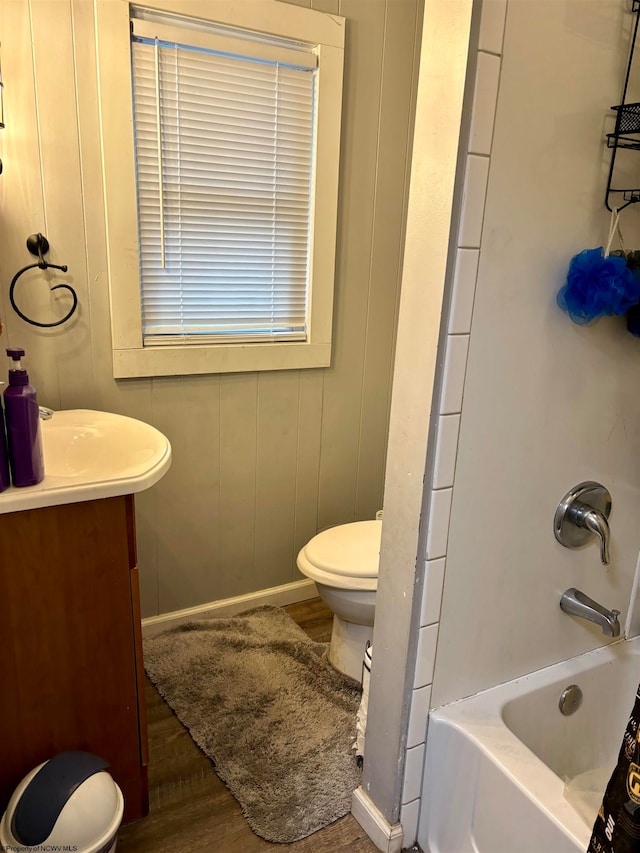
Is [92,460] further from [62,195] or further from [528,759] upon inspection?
[528,759]

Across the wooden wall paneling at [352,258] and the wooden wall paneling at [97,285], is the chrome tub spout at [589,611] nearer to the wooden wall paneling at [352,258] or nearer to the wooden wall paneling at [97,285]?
the wooden wall paneling at [352,258]

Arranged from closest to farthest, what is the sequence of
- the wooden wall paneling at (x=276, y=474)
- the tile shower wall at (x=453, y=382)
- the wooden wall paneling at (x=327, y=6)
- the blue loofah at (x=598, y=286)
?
1. the tile shower wall at (x=453, y=382)
2. the blue loofah at (x=598, y=286)
3. the wooden wall paneling at (x=327, y=6)
4. the wooden wall paneling at (x=276, y=474)

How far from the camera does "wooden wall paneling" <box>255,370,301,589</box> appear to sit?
7.89ft

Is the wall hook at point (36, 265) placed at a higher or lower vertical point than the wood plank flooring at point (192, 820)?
higher

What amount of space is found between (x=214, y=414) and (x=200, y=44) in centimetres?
117

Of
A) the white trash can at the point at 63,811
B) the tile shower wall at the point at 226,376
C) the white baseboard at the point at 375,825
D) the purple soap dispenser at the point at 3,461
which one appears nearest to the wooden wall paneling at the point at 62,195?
the tile shower wall at the point at 226,376

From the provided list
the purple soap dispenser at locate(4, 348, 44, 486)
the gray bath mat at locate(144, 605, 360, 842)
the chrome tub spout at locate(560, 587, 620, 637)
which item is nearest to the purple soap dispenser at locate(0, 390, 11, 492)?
the purple soap dispenser at locate(4, 348, 44, 486)

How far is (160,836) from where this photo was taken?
1.59m

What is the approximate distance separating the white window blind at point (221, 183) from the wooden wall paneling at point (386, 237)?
310mm

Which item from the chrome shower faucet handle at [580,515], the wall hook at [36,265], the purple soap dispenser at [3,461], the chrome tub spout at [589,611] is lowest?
the chrome tub spout at [589,611]

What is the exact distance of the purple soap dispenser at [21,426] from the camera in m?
1.25

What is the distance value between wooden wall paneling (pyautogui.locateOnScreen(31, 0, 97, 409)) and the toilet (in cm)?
88

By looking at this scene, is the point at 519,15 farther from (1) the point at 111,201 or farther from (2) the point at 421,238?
(1) the point at 111,201

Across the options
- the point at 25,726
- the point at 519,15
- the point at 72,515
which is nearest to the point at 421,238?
the point at 519,15
